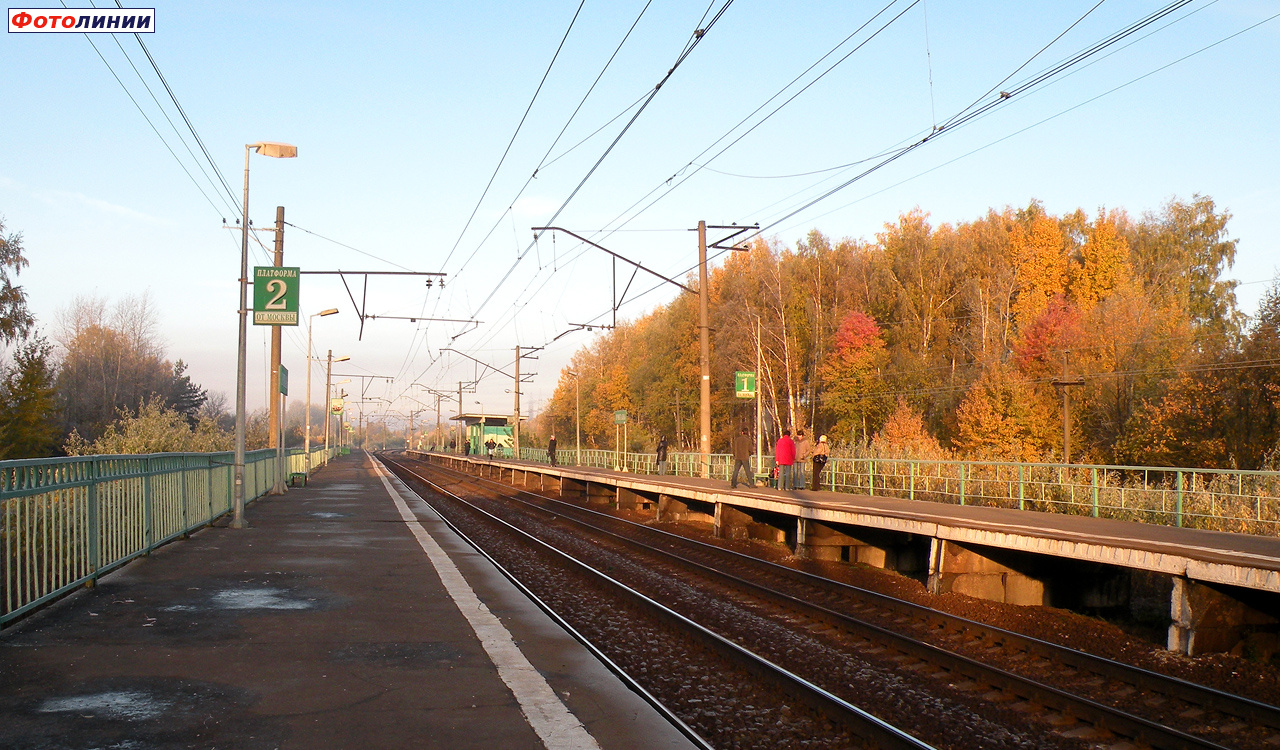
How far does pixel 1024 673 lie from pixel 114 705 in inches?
265

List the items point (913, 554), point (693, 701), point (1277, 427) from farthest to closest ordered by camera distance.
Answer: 1. point (1277, 427)
2. point (913, 554)
3. point (693, 701)

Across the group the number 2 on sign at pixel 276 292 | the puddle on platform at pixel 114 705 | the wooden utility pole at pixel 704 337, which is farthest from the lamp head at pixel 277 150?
the puddle on platform at pixel 114 705

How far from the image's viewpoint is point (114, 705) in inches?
211

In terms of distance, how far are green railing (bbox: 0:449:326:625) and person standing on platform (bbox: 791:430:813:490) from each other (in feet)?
42.1

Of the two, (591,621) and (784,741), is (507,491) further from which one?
(784,741)

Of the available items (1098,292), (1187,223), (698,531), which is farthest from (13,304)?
(1187,223)

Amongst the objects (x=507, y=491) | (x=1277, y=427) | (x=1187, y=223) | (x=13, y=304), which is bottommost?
(x=507, y=491)

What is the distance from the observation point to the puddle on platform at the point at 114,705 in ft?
17.0

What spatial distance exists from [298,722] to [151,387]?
74774 mm

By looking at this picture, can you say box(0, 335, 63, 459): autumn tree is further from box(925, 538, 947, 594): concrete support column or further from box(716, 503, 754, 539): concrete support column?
box(925, 538, 947, 594): concrete support column

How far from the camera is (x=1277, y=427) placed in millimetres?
34219

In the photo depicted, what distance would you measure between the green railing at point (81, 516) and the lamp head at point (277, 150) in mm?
7317

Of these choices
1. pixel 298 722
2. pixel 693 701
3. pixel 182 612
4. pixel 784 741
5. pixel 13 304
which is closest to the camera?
pixel 298 722

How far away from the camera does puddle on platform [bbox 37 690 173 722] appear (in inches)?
205
